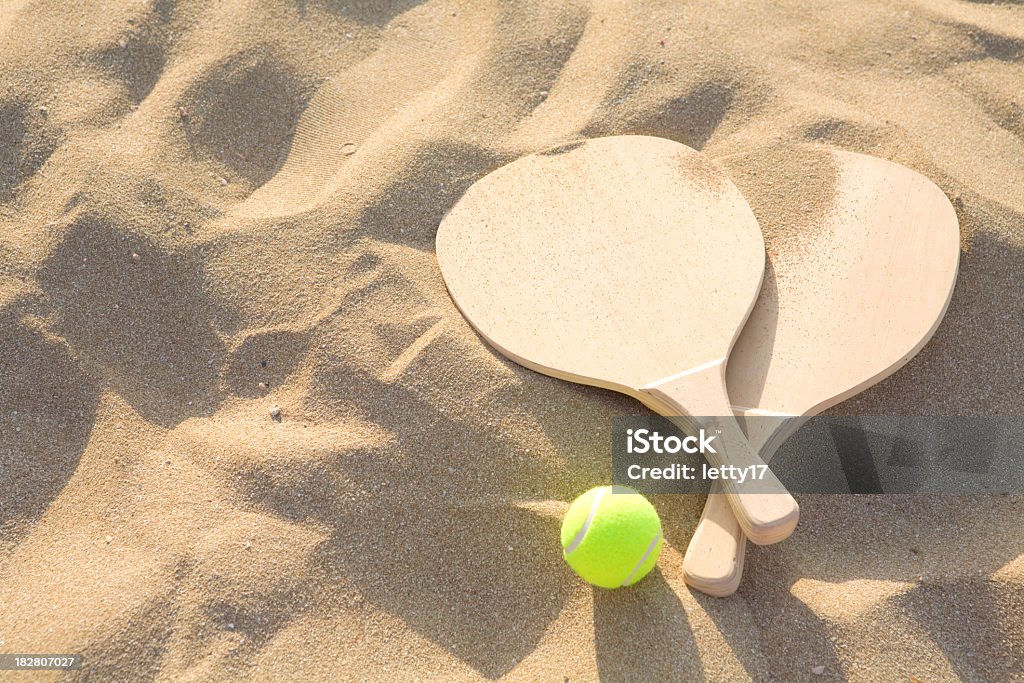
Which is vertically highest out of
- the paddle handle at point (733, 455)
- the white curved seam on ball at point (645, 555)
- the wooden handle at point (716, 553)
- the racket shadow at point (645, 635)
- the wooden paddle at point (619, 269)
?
the wooden paddle at point (619, 269)

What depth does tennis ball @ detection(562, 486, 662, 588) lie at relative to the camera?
5.07ft

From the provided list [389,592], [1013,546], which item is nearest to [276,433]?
[389,592]

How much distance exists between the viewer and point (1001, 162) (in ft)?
7.02

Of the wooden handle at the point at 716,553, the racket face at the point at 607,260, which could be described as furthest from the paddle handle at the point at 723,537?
the racket face at the point at 607,260

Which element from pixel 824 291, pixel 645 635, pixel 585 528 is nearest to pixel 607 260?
pixel 824 291

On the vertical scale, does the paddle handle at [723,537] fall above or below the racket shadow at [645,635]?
above

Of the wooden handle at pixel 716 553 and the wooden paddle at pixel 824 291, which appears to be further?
the wooden paddle at pixel 824 291

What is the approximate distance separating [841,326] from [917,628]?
597 mm

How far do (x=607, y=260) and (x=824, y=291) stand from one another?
1.51ft

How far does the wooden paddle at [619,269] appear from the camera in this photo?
1.79 meters

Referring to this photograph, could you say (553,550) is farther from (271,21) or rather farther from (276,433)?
(271,21)

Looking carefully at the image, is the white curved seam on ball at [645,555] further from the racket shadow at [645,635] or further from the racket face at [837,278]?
the racket face at [837,278]

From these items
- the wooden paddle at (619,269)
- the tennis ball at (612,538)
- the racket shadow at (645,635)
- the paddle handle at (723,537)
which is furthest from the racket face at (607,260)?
the racket shadow at (645,635)

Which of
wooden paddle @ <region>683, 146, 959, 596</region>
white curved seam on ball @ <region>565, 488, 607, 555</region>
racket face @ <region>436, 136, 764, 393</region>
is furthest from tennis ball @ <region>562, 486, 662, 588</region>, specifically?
racket face @ <region>436, 136, 764, 393</region>
